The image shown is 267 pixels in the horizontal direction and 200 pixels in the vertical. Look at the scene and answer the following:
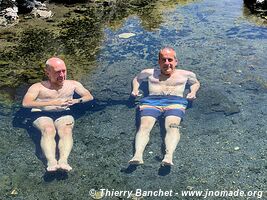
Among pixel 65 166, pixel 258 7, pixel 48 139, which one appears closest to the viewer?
pixel 65 166

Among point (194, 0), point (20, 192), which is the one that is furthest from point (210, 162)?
point (194, 0)

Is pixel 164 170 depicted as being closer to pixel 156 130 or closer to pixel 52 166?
pixel 156 130

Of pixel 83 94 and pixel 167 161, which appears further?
pixel 83 94

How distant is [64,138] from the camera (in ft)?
22.0

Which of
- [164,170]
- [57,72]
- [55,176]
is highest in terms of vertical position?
[57,72]

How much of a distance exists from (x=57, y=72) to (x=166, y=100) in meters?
2.16

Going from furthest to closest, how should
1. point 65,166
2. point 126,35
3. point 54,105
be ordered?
point 126,35, point 54,105, point 65,166

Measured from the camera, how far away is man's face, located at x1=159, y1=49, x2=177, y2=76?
7762 mm

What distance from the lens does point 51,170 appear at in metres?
5.98

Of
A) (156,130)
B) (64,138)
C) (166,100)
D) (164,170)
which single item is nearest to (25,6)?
(166,100)

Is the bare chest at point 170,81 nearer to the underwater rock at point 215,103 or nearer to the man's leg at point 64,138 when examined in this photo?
the underwater rock at point 215,103

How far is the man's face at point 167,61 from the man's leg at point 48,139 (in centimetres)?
250

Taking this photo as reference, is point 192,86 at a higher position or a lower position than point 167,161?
higher

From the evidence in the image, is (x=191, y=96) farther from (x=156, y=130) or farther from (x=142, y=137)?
(x=142, y=137)
